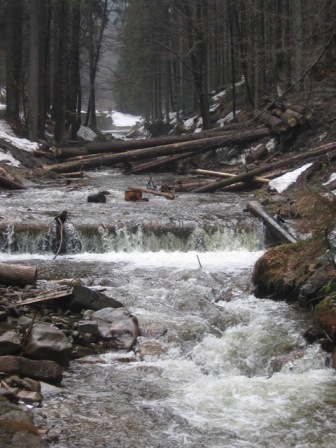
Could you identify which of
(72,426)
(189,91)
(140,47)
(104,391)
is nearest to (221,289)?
(104,391)

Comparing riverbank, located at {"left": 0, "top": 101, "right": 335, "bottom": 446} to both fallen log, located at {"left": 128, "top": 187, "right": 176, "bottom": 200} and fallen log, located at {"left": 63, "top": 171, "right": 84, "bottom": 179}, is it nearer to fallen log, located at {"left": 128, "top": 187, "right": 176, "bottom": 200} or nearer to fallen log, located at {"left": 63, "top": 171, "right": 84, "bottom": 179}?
fallen log, located at {"left": 128, "top": 187, "right": 176, "bottom": 200}

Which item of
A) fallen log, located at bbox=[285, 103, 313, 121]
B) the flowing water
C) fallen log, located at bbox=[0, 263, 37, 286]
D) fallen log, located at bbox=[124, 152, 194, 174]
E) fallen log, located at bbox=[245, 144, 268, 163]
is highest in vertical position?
fallen log, located at bbox=[285, 103, 313, 121]

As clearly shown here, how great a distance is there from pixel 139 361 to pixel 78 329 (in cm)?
100

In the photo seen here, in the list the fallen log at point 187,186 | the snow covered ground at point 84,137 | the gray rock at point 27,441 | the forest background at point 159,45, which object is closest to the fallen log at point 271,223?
the snow covered ground at point 84,137

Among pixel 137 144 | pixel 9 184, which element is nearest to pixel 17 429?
pixel 9 184

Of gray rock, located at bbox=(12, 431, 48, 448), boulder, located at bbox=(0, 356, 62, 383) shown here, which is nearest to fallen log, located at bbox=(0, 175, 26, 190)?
boulder, located at bbox=(0, 356, 62, 383)

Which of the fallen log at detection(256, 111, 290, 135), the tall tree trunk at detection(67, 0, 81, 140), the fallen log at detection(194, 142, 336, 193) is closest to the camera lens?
the fallen log at detection(194, 142, 336, 193)

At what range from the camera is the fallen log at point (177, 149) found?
20.0 metres

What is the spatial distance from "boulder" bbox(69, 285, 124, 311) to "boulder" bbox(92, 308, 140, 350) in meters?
0.26

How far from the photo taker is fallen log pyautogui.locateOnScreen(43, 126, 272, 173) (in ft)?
65.6

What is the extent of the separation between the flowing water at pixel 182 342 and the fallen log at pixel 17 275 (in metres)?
0.88

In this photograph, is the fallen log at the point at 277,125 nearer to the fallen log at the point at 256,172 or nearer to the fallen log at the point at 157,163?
the fallen log at the point at 256,172

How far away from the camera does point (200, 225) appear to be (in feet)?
42.6

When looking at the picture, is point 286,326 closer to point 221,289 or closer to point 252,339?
point 252,339
